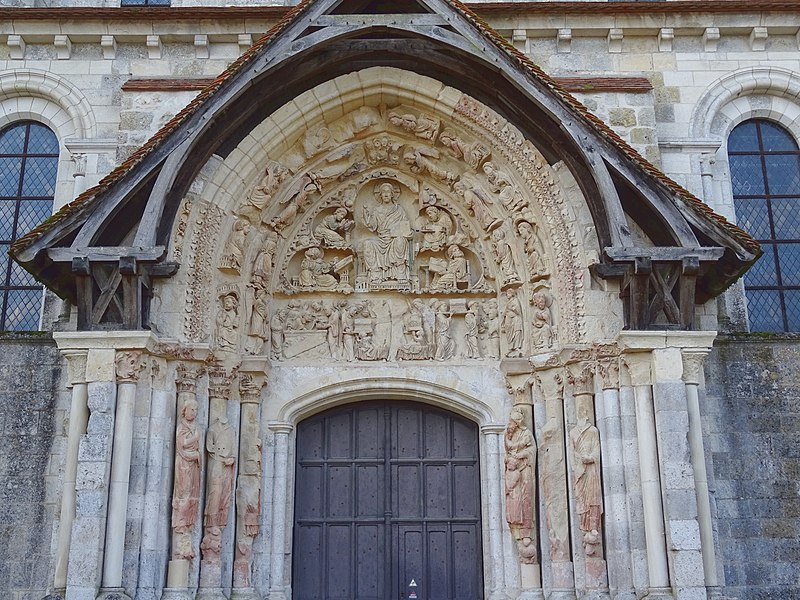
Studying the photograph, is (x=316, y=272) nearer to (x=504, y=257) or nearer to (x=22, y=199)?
(x=504, y=257)

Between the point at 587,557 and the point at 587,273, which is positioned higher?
the point at 587,273

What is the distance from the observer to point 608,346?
861 cm

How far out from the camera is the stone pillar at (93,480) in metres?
7.73

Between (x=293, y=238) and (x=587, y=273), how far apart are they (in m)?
3.37

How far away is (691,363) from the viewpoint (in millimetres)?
8367

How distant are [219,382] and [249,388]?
39 cm

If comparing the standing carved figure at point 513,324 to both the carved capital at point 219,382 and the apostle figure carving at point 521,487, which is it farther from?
the carved capital at point 219,382

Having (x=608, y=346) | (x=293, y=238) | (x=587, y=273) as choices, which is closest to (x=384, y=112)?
(x=293, y=238)

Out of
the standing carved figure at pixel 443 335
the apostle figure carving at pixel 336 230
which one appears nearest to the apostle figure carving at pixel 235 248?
the apostle figure carving at pixel 336 230

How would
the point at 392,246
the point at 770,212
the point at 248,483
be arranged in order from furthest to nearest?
the point at 770,212 → the point at 392,246 → the point at 248,483

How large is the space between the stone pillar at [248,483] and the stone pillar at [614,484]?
3487 mm

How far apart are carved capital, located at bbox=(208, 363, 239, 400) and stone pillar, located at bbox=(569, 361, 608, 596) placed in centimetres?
352

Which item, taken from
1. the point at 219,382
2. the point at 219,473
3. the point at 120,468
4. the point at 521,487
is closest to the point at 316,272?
the point at 219,382

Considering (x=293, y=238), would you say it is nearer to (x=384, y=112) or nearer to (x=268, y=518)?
(x=384, y=112)
